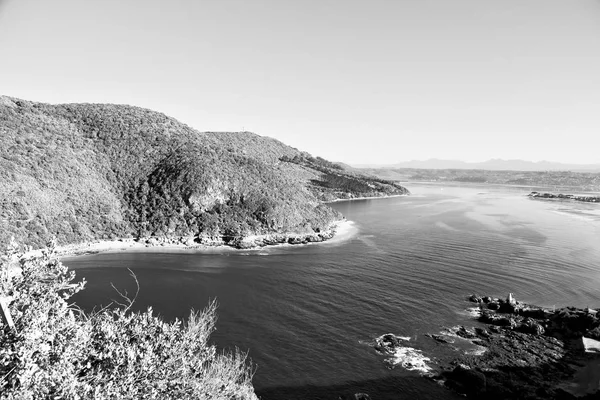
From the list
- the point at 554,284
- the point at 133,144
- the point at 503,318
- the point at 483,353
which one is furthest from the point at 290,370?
the point at 133,144

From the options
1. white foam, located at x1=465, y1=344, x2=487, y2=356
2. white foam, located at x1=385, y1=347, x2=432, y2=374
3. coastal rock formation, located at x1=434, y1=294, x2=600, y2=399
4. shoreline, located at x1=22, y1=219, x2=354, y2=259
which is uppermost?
shoreline, located at x1=22, y1=219, x2=354, y2=259

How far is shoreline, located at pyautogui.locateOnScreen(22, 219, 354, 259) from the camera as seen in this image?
66.2 meters

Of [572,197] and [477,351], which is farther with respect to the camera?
[572,197]

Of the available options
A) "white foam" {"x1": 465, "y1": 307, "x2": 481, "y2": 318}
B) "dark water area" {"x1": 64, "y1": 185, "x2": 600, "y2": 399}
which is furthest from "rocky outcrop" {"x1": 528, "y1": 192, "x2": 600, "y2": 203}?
"white foam" {"x1": 465, "y1": 307, "x2": 481, "y2": 318}

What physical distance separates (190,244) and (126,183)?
88.1 feet

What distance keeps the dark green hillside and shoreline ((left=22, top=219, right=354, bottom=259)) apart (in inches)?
71.4

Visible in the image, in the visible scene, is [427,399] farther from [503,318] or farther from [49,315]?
[49,315]

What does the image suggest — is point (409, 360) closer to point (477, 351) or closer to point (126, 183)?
point (477, 351)

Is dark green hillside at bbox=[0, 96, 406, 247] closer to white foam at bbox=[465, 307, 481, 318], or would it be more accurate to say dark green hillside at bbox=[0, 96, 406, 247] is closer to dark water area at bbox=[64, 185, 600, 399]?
dark water area at bbox=[64, 185, 600, 399]

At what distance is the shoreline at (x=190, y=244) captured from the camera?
66.2m

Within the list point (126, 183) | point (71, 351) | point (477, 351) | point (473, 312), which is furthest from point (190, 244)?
point (71, 351)

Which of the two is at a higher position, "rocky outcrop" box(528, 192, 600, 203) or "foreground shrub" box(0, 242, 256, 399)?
"foreground shrub" box(0, 242, 256, 399)

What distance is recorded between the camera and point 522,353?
107ft

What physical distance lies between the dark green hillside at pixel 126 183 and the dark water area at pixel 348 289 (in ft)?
33.4
